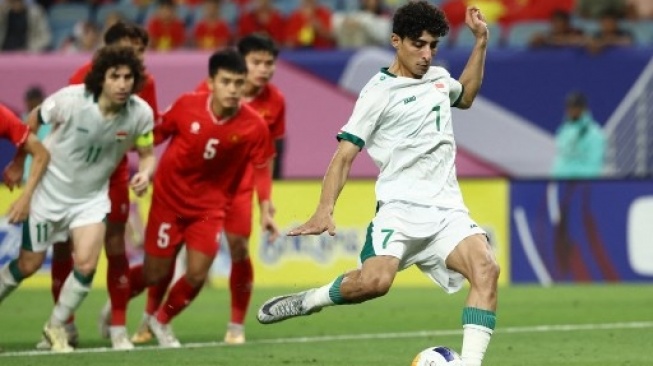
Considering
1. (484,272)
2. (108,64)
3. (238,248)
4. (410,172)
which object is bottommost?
(238,248)

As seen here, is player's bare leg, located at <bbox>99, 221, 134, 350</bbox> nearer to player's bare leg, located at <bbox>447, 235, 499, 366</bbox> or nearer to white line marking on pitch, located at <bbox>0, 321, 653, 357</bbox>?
white line marking on pitch, located at <bbox>0, 321, 653, 357</bbox>

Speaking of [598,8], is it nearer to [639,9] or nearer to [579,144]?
[639,9]

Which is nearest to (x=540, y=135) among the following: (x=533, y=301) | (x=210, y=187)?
(x=533, y=301)

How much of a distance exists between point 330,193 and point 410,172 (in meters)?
0.59

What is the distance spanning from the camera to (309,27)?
2255 cm

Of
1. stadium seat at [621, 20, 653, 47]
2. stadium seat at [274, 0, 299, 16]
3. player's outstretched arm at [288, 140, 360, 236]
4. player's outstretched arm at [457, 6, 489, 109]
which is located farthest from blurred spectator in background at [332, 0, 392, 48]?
player's outstretched arm at [288, 140, 360, 236]

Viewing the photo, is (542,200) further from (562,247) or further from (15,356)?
(15,356)

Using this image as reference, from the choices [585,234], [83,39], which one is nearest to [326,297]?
[585,234]

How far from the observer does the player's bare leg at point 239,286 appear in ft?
42.5

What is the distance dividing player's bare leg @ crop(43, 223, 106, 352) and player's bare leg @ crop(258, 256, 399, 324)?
220 cm

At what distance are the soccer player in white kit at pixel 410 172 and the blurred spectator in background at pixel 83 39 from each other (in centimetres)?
1334

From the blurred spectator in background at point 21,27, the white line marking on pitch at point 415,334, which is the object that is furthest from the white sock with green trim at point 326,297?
the blurred spectator in background at point 21,27

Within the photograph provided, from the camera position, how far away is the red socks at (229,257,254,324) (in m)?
13.0

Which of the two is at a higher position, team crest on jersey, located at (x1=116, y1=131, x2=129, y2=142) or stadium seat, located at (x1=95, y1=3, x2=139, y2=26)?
team crest on jersey, located at (x1=116, y1=131, x2=129, y2=142)
